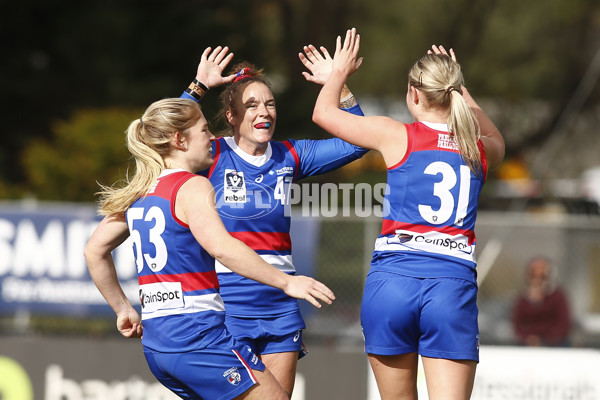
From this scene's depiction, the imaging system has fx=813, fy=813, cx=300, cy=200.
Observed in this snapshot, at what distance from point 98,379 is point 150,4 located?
9.50m

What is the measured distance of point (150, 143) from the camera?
3463mm

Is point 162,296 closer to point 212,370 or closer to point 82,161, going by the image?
point 212,370

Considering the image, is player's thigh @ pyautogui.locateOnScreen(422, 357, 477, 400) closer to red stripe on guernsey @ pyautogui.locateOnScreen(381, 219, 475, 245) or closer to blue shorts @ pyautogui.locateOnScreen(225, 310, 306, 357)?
red stripe on guernsey @ pyautogui.locateOnScreen(381, 219, 475, 245)

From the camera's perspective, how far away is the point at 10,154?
14914 millimetres

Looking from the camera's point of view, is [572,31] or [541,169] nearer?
[541,169]

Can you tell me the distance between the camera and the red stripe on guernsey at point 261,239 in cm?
412

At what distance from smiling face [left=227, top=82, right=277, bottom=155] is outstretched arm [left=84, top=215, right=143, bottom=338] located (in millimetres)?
909

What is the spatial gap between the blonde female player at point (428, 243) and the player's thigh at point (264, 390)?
0.46 metres

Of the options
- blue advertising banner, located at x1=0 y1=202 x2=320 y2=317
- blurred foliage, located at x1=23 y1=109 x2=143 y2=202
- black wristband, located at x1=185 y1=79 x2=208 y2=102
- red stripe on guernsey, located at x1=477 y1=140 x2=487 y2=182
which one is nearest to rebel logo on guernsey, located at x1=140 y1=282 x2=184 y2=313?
black wristband, located at x1=185 y1=79 x2=208 y2=102

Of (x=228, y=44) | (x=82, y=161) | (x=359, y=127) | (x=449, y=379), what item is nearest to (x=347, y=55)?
(x=359, y=127)

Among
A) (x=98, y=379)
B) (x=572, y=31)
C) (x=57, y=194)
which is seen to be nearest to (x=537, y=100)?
(x=572, y=31)

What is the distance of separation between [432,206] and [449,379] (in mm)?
743

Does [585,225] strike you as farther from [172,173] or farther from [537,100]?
[537,100]

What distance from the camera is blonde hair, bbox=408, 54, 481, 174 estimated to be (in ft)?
11.5
